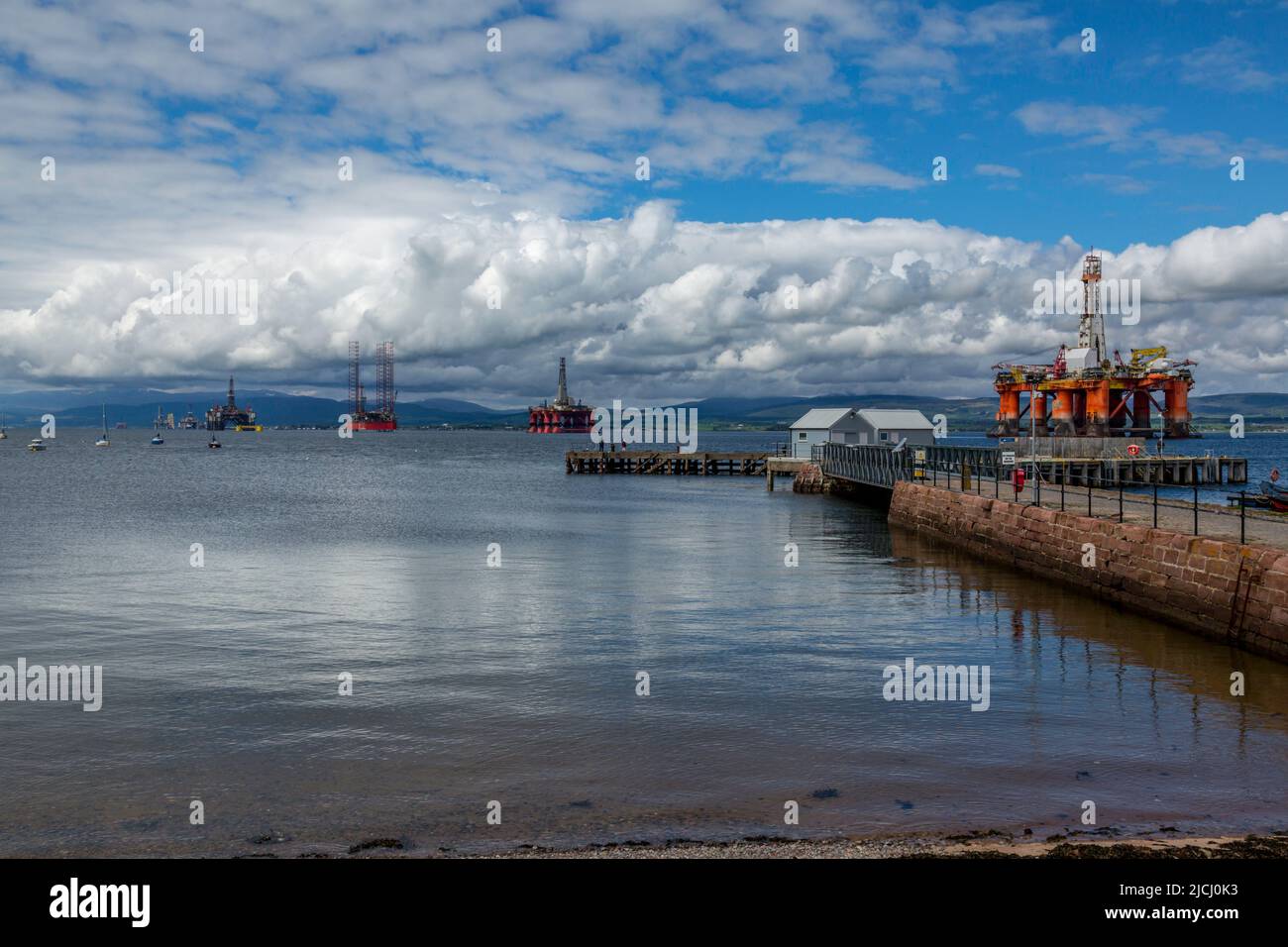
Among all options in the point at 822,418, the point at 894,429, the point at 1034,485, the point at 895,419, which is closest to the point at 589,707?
the point at 1034,485

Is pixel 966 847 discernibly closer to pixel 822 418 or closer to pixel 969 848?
pixel 969 848

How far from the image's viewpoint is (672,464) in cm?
9381

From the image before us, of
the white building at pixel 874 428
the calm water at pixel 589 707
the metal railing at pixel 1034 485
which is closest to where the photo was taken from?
the calm water at pixel 589 707

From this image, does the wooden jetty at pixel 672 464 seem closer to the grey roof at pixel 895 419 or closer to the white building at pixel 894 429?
the grey roof at pixel 895 419

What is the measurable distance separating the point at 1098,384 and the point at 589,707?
3922 inches

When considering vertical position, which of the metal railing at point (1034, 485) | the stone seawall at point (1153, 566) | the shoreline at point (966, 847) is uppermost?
the metal railing at point (1034, 485)

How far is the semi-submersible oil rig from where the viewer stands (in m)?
101

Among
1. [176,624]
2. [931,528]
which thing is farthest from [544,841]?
[931,528]

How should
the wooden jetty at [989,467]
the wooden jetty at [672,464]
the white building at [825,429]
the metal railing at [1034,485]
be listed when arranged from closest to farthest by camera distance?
the metal railing at [1034,485], the wooden jetty at [989,467], the white building at [825,429], the wooden jetty at [672,464]

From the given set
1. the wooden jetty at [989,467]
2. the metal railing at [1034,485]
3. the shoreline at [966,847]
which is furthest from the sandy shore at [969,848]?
the wooden jetty at [989,467]

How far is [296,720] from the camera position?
1418cm

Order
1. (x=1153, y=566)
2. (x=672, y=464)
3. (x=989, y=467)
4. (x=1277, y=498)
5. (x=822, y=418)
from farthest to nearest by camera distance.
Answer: (x=672, y=464) < (x=822, y=418) < (x=989, y=467) < (x=1277, y=498) < (x=1153, y=566)

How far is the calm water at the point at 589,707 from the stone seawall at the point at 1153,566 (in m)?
0.75

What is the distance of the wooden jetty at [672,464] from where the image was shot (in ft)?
303
